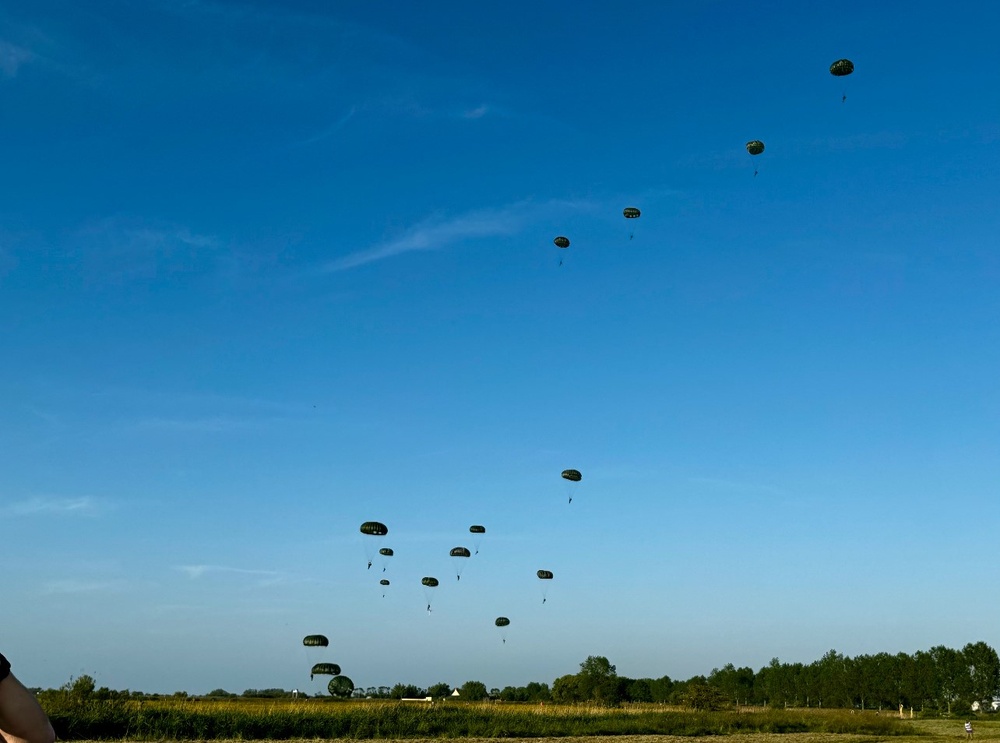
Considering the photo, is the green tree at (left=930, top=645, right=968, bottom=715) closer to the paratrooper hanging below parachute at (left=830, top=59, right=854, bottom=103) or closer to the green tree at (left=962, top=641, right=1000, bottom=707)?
the green tree at (left=962, top=641, right=1000, bottom=707)

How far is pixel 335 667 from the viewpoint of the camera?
186 ft

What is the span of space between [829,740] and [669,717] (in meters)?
13.4

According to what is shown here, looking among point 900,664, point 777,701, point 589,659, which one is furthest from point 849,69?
point 777,701

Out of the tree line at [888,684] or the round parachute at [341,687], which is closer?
the round parachute at [341,687]

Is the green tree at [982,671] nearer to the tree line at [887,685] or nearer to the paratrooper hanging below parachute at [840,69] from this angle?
the tree line at [887,685]

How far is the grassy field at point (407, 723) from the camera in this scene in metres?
36.9

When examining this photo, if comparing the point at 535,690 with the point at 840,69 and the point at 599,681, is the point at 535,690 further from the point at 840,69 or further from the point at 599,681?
the point at 840,69

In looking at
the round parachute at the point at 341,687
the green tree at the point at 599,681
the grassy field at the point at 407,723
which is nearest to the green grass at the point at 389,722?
the grassy field at the point at 407,723

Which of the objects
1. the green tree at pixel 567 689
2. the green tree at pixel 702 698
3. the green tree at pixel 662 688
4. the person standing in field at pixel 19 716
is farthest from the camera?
the green tree at pixel 662 688

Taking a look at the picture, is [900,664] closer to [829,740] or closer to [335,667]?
[829,740]

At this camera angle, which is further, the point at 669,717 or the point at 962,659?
the point at 962,659

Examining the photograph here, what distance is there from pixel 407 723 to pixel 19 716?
46997 millimetres

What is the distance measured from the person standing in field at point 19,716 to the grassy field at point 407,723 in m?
37.2

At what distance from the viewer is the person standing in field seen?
3.08m
